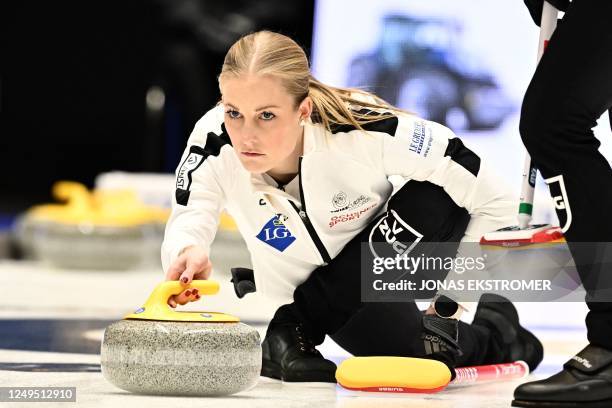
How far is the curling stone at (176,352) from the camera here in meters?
2.16

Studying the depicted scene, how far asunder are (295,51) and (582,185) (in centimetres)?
77

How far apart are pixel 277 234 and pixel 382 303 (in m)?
0.35

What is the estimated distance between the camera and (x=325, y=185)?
8.78ft

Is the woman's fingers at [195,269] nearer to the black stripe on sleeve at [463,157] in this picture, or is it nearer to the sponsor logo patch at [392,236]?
the sponsor logo patch at [392,236]

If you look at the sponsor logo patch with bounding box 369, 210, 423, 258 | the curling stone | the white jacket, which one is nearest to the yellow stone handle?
the curling stone

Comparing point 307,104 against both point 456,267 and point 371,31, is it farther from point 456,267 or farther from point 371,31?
point 371,31

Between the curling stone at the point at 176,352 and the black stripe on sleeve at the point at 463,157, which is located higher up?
the black stripe on sleeve at the point at 463,157

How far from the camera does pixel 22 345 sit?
3.12 m

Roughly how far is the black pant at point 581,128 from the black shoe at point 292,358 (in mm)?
725

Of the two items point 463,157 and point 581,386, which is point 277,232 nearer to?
point 463,157

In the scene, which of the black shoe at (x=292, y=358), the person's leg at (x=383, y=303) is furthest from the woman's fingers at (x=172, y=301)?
the person's leg at (x=383, y=303)

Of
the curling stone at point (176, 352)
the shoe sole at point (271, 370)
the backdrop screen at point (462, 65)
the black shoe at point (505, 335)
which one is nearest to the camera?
the curling stone at point (176, 352)

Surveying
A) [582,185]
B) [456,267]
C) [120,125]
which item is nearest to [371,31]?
[120,125]

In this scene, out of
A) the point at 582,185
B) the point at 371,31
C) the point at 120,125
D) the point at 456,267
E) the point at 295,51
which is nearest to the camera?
the point at 582,185
